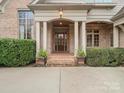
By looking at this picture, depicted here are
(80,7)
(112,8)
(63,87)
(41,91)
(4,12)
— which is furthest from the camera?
(4,12)

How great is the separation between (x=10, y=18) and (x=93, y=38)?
26.0ft

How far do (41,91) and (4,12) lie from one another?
16.2m

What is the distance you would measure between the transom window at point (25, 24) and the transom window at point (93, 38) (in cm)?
548

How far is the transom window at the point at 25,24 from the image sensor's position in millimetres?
25172

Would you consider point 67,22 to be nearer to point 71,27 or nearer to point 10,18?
point 71,27

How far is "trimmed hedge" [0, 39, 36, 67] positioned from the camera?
18.6m

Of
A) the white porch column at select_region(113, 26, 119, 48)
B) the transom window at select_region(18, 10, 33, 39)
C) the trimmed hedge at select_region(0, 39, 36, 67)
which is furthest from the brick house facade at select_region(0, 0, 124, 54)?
A: the trimmed hedge at select_region(0, 39, 36, 67)

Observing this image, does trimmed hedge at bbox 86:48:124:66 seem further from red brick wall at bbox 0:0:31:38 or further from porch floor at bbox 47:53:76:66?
red brick wall at bbox 0:0:31:38

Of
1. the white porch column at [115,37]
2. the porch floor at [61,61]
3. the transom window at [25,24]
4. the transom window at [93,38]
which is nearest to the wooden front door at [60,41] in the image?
the transom window at [93,38]

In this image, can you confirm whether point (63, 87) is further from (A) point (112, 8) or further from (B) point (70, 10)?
(A) point (112, 8)

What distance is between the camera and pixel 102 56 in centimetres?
1906

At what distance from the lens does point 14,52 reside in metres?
18.8

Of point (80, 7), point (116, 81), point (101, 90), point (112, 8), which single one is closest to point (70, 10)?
point (80, 7)

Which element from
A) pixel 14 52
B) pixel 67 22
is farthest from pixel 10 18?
pixel 14 52
